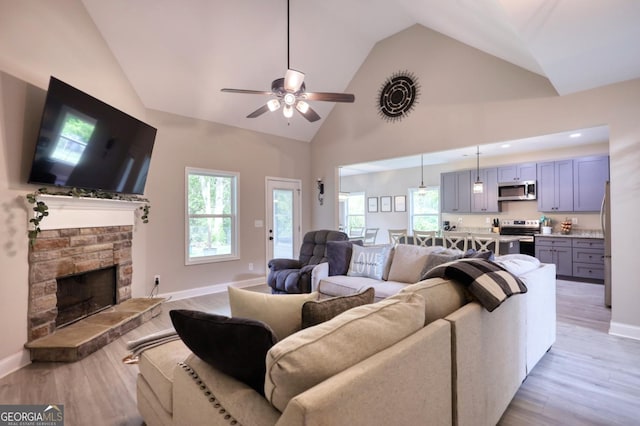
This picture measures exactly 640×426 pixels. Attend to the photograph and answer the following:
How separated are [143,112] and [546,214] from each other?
300 inches

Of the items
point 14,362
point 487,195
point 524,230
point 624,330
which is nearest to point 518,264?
point 624,330

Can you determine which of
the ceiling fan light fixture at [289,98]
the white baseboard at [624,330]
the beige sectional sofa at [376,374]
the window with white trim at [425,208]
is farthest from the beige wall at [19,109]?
the window with white trim at [425,208]

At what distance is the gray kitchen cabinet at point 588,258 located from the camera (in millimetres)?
5393

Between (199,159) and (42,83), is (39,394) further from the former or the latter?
(199,159)

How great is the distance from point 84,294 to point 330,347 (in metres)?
3.72

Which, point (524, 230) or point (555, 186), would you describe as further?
point (524, 230)

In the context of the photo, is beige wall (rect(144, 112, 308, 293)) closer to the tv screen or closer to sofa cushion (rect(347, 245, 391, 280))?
the tv screen

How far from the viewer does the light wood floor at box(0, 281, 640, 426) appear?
6.46 feet

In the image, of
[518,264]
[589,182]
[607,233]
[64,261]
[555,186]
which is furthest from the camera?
[555,186]

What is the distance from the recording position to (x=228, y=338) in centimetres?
110

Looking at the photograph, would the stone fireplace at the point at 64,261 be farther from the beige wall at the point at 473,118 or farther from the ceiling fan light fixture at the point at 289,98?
the beige wall at the point at 473,118

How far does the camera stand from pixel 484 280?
5.59 ft

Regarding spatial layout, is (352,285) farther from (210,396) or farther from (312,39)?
(312,39)

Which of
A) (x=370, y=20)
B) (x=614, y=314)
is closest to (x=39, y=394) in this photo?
(x=614, y=314)
